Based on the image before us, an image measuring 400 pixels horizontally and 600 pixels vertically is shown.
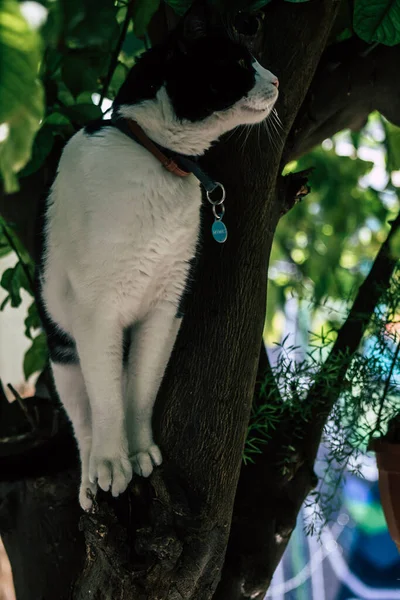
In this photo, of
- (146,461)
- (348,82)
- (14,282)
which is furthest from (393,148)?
(146,461)

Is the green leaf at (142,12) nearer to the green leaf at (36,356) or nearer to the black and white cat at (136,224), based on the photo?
the black and white cat at (136,224)

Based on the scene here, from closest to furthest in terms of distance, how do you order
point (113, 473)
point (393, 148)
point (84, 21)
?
point (84, 21) < point (113, 473) < point (393, 148)

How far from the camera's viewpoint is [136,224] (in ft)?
2.28

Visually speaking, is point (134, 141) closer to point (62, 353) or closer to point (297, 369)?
point (62, 353)

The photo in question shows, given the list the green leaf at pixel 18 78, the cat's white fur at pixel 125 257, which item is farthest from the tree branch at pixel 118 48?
the green leaf at pixel 18 78

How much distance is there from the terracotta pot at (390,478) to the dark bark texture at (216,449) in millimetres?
102

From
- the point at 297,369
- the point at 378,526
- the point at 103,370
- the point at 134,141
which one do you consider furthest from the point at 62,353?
the point at 378,526

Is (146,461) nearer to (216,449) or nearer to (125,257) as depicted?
(216,449)

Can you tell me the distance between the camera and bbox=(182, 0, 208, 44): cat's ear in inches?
28.6

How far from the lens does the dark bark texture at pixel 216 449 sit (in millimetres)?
697

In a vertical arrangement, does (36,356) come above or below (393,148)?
below

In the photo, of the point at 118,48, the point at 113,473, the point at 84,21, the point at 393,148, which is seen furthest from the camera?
the point at 393,148

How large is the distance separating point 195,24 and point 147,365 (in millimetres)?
379

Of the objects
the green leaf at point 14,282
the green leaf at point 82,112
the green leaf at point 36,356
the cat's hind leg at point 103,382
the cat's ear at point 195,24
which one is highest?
the cat's ear at point 195,24
